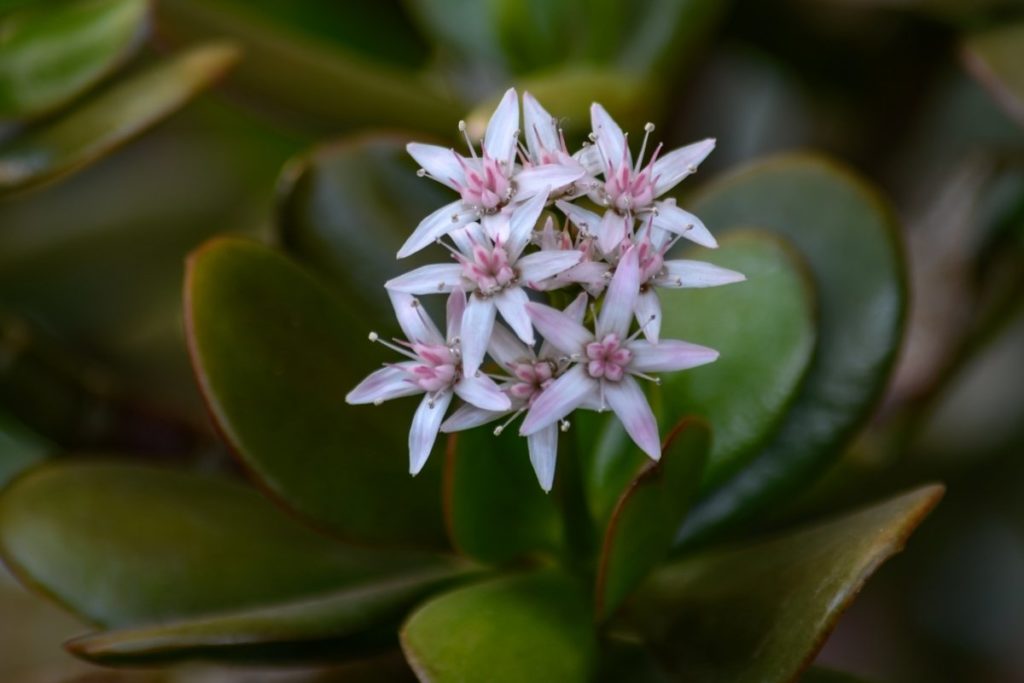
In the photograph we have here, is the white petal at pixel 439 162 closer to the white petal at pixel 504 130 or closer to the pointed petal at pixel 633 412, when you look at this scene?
the white petal at pixel 504 130

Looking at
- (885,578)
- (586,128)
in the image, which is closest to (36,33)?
(586,128)

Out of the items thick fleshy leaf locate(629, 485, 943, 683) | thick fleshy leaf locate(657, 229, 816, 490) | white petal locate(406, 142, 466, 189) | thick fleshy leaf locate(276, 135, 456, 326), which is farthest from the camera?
thick fleshy leaf locate(276, 135, 456, 326)

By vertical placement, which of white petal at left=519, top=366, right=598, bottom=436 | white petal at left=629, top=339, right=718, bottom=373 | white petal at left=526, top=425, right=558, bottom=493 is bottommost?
white petal at left=526, top=425, right=558, bottom=493

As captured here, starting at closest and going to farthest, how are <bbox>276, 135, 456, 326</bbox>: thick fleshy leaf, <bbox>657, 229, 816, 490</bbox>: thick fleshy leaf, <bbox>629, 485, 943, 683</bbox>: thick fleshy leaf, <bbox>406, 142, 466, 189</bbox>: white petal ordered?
<bbox>629, 485, 943, 683</bbox>: thick fleshy leaf
<bbox>406, 142, 466, 189</bbox>: white petal
<bbox>657, 229, 816, 490</bbox>: thick fleshy leaf
<bbox>276, 135, 456, 326</bbox>: thick fleshy leaf

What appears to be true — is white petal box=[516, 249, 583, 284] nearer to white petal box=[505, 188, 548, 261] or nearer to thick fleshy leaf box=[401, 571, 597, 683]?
white petal box=[505, 188, 548, 261]

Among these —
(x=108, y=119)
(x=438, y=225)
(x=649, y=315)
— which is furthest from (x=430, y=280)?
(x=108, y=119)

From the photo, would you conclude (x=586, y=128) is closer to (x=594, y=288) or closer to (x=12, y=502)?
(x=594, y=288)

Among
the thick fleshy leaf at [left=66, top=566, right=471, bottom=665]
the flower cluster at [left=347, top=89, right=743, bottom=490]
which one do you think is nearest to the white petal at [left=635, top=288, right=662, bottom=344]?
the flower cluster at [left=347, top=89, right=743, bottom=490]

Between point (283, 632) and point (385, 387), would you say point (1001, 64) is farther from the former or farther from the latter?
point (283, 632)
